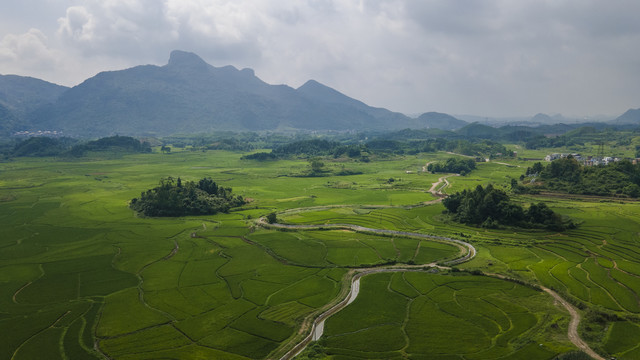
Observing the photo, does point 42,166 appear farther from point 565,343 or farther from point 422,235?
point 565,343

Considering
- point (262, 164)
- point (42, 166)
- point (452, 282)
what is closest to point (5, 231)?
point (452, 282)

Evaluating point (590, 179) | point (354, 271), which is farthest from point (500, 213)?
point (590, 179)

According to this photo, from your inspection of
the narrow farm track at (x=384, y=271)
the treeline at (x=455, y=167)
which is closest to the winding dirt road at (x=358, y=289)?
the narrow farm track at (x=384, y=271)

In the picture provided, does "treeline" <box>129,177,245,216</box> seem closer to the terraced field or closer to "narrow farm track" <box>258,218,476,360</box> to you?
"narrow farm track" <box>258,218,476,360</box>

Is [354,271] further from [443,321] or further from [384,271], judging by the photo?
[443,321]

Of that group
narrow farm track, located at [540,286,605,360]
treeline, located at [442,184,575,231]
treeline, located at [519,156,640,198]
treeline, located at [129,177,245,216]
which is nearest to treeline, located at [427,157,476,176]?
treeline, located at [519,156,640,198]
